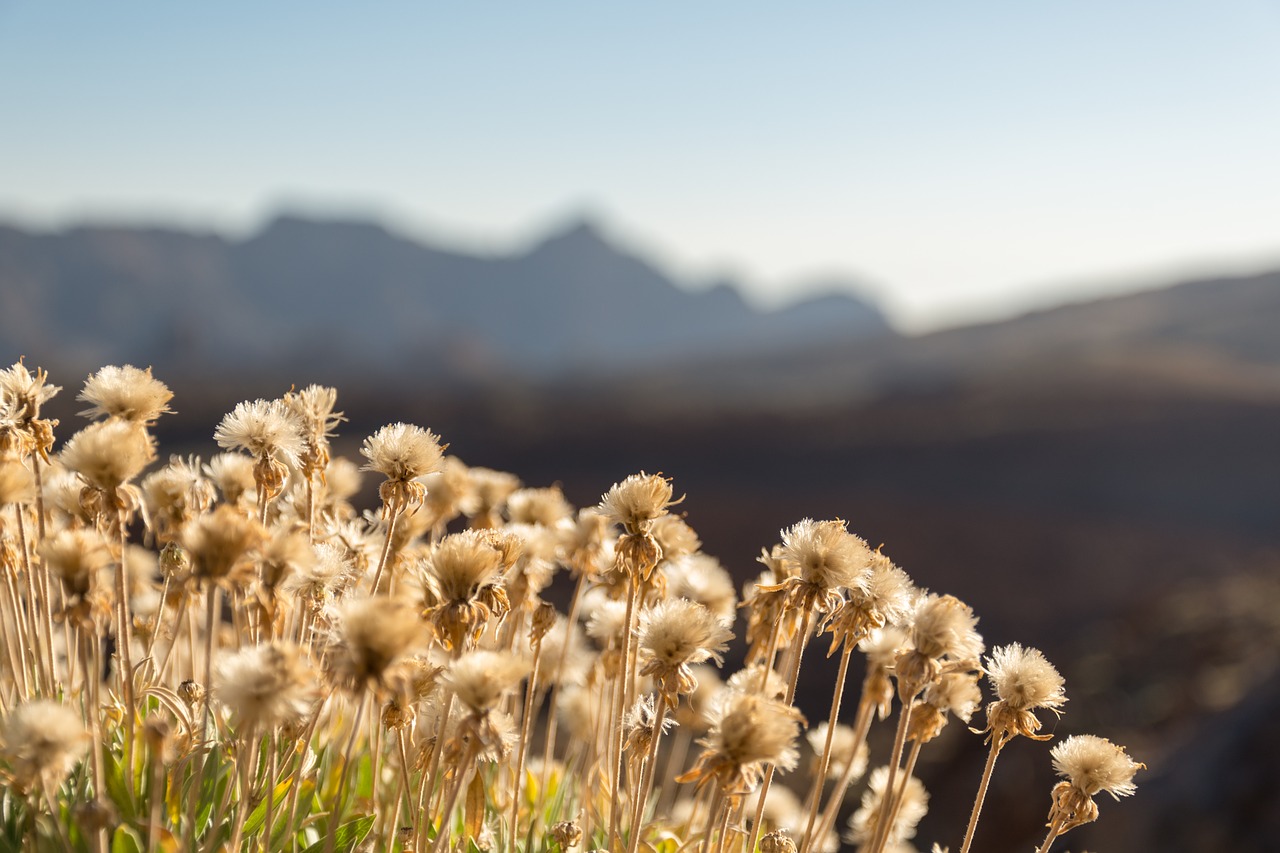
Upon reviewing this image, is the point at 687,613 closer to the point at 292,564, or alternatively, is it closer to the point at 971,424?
the point at 292,564

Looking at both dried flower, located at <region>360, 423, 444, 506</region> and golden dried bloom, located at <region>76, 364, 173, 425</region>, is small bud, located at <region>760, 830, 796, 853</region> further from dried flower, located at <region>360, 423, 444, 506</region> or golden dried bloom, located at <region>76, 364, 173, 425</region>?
golden dried bloom, located at <region>76, 364, 173, 425</region>

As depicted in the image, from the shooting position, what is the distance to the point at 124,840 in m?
1.82

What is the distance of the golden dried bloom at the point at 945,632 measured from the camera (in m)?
1.86

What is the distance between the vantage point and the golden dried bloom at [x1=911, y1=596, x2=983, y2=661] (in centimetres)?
186

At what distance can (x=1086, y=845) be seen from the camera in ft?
18.8

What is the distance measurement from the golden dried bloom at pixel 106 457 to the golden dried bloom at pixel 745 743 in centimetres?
124

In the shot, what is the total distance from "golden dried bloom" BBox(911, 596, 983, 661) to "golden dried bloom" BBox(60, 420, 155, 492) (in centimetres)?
165

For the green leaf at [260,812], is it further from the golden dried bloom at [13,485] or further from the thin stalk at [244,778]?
the golden dried bloom at [13,485]

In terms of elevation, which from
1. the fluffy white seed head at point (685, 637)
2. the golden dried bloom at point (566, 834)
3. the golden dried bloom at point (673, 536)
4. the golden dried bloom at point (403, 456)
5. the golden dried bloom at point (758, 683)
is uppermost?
the golden dried bloom at point (403, 456)

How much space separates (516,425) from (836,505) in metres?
26.4

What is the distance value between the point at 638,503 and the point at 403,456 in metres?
0.56

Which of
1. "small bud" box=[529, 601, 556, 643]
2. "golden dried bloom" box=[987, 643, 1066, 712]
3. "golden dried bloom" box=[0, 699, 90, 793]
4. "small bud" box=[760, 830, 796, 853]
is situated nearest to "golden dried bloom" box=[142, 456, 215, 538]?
"golden dried bloom" box=[0, 699, 90, 793]

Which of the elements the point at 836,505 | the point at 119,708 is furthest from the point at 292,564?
the point at 836,505

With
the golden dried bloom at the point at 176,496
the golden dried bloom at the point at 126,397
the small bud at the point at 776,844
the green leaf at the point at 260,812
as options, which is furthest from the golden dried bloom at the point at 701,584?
the golden dried bloom at the point at 126,397
